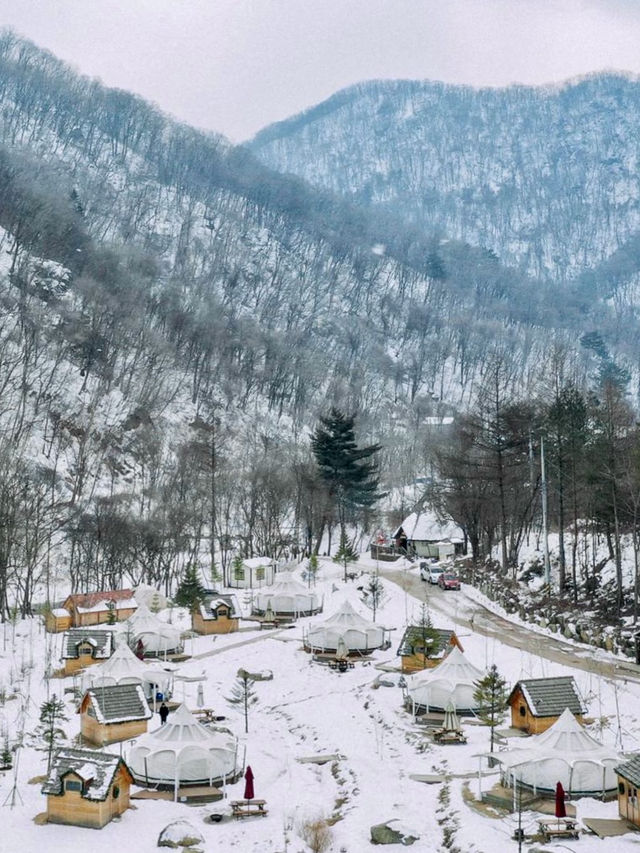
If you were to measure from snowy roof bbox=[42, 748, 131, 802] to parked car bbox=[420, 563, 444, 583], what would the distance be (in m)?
38.3

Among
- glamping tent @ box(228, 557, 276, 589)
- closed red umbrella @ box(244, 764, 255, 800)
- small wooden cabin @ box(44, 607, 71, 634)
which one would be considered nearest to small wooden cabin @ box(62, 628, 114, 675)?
small wooden cabin @ box(44, 607, 71, 634)

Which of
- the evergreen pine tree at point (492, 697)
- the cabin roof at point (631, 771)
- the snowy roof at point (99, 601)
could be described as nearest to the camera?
the cabin roof at point (631, 771)

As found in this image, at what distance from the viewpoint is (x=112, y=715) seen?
1110 inches

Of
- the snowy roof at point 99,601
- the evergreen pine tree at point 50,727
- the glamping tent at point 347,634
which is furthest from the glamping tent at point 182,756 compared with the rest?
the snowy roof at point 99,601

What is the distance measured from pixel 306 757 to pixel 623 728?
9.68m

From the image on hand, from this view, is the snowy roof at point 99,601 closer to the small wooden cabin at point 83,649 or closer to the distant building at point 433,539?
the small wooden cabin at point 83,649

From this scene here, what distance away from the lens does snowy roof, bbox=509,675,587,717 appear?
26.2 meters

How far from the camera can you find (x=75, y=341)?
3632 inches

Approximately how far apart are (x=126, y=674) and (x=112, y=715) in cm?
551

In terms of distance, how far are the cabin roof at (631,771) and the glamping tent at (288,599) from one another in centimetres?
3278

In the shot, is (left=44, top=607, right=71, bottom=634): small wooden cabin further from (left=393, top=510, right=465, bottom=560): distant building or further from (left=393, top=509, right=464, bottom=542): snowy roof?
(left=393, top=509, right=464, bottom=542): snowy roof

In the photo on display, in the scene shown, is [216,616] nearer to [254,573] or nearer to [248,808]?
Result: [254,573]

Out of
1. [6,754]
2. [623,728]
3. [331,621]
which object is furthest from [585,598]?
[6,754]

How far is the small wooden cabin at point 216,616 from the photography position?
47.2m
